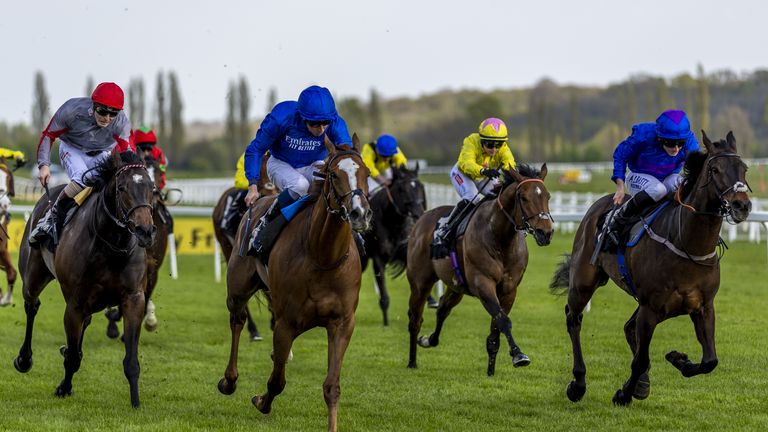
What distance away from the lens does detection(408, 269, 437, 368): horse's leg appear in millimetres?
9547

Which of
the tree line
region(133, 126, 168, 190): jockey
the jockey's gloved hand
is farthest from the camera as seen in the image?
the tree line

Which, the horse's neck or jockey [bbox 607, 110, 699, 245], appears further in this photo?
jockey [bbox 607, 110, 699, 245]

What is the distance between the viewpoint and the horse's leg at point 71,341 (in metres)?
7.37

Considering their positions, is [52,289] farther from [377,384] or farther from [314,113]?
[314,113]

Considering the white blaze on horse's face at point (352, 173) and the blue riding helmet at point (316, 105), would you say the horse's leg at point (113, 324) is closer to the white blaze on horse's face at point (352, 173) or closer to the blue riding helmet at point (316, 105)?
the blue riding helmet at point (316, 105)

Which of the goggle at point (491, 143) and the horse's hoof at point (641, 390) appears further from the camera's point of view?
the goggle at point (491, 143)

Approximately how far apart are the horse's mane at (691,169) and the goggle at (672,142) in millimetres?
708

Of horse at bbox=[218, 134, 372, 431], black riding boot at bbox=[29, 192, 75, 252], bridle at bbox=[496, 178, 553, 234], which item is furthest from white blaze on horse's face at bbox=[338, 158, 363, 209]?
black riding boot at bbox=[29, 192, 75, 252]

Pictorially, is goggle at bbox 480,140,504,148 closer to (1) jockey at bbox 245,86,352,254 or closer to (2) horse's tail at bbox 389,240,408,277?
(1) jockey at bbox 245,86,352,254

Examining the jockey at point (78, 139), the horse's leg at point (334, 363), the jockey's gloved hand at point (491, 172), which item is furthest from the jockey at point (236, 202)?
the horse's leg at point (334, 363)

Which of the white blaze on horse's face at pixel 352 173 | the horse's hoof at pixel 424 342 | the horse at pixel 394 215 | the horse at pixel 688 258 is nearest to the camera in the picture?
the white blaze on horse's face at pixel 352 173

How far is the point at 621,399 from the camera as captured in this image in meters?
7.41

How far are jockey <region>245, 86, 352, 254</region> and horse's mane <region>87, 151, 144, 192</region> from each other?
0.79 metres

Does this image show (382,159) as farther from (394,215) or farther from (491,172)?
(491,172)
